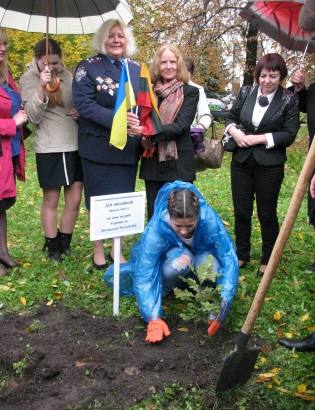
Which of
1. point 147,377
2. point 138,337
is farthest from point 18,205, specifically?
point 147,377

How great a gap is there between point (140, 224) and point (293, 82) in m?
1.55

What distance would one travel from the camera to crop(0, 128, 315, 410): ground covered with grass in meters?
2.67

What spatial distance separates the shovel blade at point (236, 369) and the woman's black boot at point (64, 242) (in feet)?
7.76

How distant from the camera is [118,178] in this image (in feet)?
13.2

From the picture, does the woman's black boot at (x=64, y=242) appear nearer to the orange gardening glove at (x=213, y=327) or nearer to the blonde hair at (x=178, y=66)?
the blonde hair at (x=178, y=66)

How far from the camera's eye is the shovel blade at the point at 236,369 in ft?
8.36

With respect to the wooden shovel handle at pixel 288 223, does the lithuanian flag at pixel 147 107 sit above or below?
above

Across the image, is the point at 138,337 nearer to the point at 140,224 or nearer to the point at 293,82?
the point at 140,224

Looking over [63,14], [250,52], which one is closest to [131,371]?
[63,14]

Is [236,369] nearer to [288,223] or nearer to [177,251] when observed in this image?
[288,223]

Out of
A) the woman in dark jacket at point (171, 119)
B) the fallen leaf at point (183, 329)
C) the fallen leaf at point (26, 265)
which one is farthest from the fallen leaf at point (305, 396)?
the fallen leaf at point (26, 265)

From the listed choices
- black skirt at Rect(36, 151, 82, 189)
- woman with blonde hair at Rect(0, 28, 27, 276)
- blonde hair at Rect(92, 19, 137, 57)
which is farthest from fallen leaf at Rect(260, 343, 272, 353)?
blonde hair at Rect(92, 19, 137, 57)

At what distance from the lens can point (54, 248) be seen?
15.0 feet

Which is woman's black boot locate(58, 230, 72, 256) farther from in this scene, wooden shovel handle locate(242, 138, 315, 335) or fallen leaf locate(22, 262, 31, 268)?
wooden shovel handle locate(242, 138, 315, 335)
